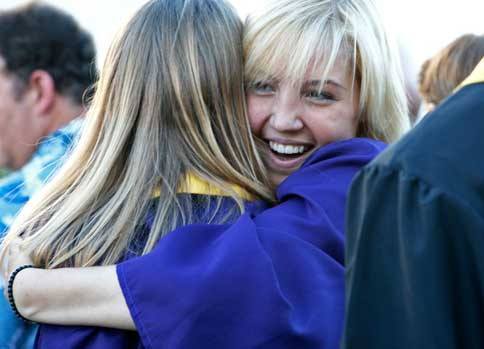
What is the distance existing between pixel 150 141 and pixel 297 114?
17.5 inches

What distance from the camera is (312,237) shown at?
211cm

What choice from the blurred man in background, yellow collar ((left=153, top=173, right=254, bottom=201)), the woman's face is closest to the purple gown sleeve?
yellow collar ((left=153, top=173, right=254, bottom=201))

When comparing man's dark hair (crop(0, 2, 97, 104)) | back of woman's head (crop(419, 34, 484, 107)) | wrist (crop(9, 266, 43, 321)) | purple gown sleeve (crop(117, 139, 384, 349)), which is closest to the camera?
purple gown sleeve (crop(117, 139, 384, 349))

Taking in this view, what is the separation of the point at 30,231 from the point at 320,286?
0.76 m

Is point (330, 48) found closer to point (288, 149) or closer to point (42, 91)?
point (288, 149)

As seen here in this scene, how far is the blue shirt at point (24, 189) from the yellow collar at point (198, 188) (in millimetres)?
455

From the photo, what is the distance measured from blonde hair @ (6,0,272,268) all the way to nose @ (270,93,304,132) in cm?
9

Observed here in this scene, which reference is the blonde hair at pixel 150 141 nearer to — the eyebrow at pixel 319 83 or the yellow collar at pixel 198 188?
the yellow collar at pixel 198 188

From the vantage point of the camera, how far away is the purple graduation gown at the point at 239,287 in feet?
6.43

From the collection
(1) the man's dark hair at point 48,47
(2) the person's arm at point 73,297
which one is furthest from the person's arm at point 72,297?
(1) the man's dark hair at point 48,47

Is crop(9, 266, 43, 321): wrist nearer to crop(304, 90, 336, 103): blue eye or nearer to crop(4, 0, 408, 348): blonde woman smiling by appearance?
crop(4, 0, 408, 348): blonde woman smiling

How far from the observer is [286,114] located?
8.22 feet

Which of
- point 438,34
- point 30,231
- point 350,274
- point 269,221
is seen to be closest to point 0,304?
point 30,231

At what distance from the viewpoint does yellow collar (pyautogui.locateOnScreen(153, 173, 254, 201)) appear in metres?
2.28
